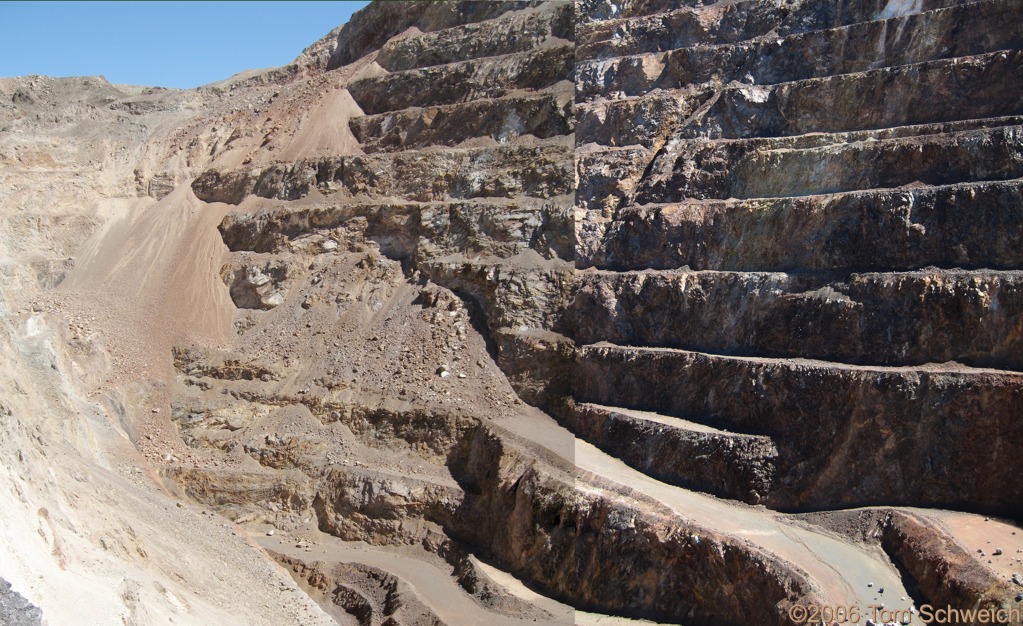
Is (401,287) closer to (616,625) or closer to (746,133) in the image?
(746,133)

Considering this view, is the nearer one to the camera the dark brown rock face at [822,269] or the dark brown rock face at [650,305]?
the dark brown rock face at [650,305]

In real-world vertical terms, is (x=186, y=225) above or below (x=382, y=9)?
below

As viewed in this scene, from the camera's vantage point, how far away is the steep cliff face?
1886 centimetres

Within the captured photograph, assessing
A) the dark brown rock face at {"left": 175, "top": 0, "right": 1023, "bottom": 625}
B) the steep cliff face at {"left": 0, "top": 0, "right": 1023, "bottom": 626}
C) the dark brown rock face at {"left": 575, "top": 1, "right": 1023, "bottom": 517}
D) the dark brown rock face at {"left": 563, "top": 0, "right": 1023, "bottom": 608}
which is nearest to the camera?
the steep cliff face at {"left": 0, "top": 0, "right": 1023, "bottom": 626}

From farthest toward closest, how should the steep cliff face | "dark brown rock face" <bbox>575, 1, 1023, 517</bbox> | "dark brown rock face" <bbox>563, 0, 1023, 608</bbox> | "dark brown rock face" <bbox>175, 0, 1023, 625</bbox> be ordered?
"dark brown rock face" <bbox>575, 1, 1023, 517</bbox>, "dark brown rock face" <bbox>563, 0, 1023, 608</bbox>, "dark brown rock face" <bbox>175, 0, 1023, 625</bbox>, the steep cliff face

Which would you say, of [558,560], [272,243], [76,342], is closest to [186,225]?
[272,243]

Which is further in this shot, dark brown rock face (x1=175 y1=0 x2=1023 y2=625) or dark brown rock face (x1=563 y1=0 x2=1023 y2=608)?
dark brown rock face (x1=563 y1=0 x2=1023 y2=608)

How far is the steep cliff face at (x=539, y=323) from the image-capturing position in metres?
18.9

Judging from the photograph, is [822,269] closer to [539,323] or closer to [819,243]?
[819,243]

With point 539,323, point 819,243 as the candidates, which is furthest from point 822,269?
point 539,323

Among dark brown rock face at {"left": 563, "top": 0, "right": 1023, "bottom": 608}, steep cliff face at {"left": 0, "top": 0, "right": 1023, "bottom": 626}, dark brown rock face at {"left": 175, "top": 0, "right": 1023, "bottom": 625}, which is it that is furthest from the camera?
dark brown rock face at {"left": 563, "top": 0, "right": 1023, "bottom": 608}

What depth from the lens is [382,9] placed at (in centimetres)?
3888

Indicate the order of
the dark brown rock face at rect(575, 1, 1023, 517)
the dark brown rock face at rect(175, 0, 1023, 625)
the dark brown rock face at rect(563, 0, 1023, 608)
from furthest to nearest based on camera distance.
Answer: the dark brown rock face at rect(575, 1, 1023, 517)
the dark brown rock face at rect(563, 0, 1023, 608)
the dark brown rock face at rect(175, 0, 1023, 625)

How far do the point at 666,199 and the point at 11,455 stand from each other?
64.0 feet
